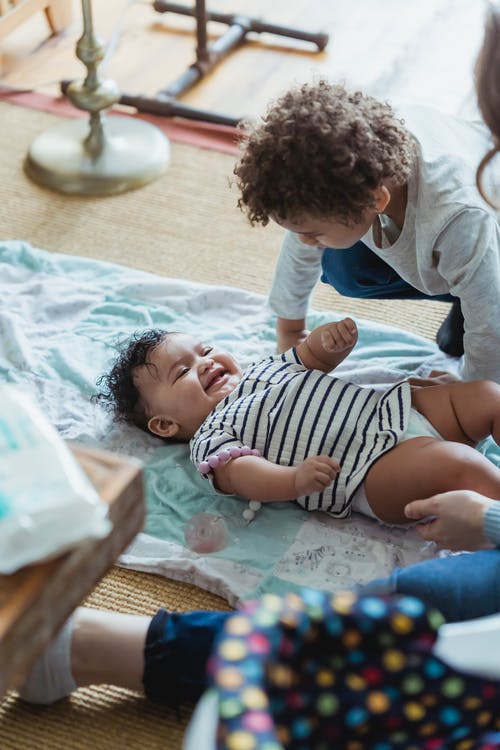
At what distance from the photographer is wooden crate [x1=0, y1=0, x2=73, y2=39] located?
2396 millimetres

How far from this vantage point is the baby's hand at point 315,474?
1.18 metres

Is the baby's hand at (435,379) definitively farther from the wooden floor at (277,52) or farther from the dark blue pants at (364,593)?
the wooden floor at (277,52)

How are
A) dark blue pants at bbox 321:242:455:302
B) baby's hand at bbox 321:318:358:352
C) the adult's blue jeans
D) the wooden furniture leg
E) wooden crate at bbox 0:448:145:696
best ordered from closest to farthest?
1. wooden crate at bbox 0:448:145:696
2. the adult's blue jeans
3. baby's hand at bbox 321:318:358:352
4. dark blue pants at bbox 321:242:455:302
5. the wooden furniture leg

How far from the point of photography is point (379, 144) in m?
1.16

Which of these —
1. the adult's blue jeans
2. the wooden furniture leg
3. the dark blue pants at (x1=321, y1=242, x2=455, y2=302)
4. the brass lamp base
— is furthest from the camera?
the wooden furniture leg

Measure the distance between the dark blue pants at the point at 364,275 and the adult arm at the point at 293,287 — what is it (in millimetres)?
28

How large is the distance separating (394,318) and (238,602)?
71cm

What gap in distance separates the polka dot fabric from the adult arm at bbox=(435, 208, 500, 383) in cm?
62

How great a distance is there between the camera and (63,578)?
69 cm

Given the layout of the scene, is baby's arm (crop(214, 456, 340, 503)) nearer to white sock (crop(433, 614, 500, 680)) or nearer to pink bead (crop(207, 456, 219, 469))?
pink bead (crop(207, 456, 219, 469))

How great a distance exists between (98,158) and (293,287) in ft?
2.55

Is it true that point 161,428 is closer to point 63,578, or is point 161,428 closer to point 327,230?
point 327,230

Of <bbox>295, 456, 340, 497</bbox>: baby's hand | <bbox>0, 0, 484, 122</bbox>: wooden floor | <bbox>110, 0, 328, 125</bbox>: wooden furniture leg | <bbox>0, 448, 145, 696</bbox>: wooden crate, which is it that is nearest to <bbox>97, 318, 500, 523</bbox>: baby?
<bbox>295, 456, 340, 497</bbox>: baby's hand

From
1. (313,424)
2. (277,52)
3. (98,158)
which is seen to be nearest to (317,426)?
(313,424)
